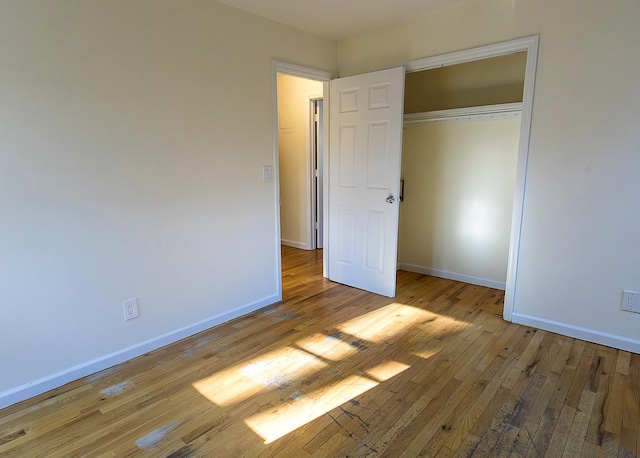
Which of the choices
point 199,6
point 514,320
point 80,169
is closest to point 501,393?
point 514,320

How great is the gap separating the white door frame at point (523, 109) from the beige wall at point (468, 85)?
2.81 feet

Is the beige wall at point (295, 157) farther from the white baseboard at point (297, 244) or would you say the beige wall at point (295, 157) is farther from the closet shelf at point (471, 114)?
the closet shelf at point (471, 114)

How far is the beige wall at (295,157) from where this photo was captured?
5.14 metres

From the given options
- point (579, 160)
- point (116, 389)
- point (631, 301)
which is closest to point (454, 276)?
point (631, 301)

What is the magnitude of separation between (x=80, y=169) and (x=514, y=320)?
3.25 metres

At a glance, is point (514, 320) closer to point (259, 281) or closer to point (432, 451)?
point (432, 451)

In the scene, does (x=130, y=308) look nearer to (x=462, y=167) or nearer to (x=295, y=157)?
(x=462, y=167)

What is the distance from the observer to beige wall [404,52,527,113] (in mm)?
3598

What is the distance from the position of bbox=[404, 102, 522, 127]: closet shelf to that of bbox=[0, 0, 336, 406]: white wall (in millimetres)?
1595

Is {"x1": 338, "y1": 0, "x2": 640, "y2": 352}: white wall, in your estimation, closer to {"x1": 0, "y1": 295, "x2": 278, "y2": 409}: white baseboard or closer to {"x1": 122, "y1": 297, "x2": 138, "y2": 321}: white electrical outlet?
{"x1": 0, "y1": 295, "x2": 278, "y2": 409}: white baseboard

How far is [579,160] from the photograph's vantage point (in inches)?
99.9

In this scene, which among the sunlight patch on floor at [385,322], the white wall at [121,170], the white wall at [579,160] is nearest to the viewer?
the white wall at [121,170]

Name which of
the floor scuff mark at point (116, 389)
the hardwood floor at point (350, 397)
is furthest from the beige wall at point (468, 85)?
the floor scuff mark at point (116, 389)

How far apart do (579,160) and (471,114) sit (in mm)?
1312
